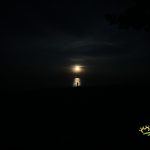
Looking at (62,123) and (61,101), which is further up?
(61,101)

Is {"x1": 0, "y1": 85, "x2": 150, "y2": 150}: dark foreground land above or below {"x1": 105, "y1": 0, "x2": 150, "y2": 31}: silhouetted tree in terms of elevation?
below

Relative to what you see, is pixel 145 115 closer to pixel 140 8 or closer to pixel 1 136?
pixel 140 8

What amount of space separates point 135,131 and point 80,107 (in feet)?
12.3

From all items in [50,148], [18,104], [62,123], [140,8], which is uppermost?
[140,8]

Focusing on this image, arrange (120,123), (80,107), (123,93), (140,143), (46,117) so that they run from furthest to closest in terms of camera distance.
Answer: (123,93), (80,107), (46,117), (120,123), (140,143)

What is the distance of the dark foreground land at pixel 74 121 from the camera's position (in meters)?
7.70

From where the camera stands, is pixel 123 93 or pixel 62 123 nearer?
pixel 62 123

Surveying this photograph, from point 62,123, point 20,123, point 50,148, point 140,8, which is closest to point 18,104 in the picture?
point 20,123

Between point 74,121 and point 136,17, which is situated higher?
point 136,17

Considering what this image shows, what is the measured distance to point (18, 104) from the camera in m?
11.5

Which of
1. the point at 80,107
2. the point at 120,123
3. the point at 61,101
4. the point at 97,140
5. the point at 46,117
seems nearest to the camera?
the point at 97,140

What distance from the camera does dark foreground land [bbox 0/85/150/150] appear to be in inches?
303

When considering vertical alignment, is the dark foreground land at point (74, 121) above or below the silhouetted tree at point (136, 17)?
below

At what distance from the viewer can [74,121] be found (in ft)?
32.0
